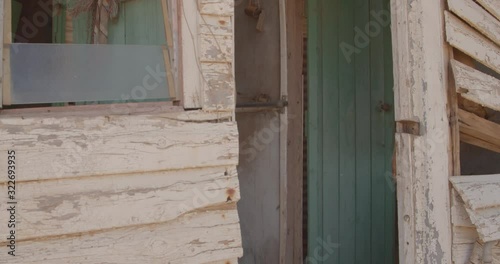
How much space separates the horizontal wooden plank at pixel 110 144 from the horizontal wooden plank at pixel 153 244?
22 cm

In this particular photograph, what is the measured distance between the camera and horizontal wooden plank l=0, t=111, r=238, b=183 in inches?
69.4

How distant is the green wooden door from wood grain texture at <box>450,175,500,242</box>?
4.90 ft

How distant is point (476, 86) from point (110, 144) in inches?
70.6

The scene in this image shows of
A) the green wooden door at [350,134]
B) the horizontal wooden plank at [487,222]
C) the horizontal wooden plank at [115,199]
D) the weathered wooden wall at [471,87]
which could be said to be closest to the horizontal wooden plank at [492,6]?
the weathered wooden wall at [471,87]

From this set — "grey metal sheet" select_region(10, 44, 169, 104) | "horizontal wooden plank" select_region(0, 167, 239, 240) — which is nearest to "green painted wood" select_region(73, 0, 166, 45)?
"grey metal sheet" select_region(10, 44, 169, 104)

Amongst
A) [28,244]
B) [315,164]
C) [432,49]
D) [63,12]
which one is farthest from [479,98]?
[63,12]

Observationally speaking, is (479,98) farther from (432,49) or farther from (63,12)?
(63,12)

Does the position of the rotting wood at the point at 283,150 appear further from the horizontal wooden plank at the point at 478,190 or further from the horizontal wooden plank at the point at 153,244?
the horizontal wooden plank at the point at 153,244

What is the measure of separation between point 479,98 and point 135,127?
5.58 ft

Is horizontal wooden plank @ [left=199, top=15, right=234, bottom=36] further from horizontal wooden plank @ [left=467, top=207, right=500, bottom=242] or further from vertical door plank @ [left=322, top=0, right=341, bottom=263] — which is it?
vertical door plank @ [left=322, top=0, right=341, bottom=263]

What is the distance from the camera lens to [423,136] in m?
2.36

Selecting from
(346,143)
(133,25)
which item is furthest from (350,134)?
(133,25)

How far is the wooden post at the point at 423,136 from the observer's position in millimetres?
2346

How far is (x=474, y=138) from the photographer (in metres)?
2.81
